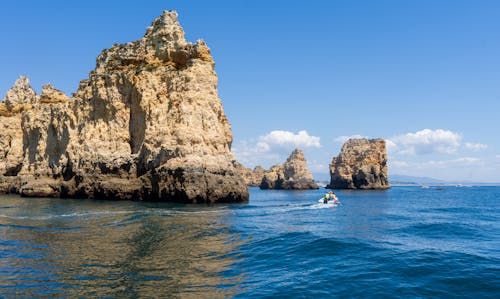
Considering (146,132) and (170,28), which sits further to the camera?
(170,28)

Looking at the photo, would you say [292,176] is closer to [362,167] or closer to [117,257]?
[362,167]

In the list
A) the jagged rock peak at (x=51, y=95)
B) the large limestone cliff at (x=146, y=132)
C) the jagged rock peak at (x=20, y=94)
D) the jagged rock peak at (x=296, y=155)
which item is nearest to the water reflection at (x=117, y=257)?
the large limestone cliff at (x=146, y=132)

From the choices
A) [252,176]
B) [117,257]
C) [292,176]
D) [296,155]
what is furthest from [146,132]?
[252,176]

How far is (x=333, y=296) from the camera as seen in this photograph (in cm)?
1164

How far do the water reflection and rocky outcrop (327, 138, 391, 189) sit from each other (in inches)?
3778

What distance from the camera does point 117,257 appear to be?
1636 centimetres

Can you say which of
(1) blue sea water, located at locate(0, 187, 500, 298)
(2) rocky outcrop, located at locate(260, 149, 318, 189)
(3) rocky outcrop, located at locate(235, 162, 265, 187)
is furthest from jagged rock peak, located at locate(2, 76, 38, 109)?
(3) rocky outcrop, located at locate(235, 162, 265, 187)

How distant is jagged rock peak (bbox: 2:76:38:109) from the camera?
74750 mm

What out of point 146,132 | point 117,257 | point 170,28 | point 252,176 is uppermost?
point 170,28

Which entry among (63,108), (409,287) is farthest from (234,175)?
(409,287)

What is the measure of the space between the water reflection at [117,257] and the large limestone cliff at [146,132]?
638 inches

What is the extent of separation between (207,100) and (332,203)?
2061cm

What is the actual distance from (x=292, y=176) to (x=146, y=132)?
87.2 meters

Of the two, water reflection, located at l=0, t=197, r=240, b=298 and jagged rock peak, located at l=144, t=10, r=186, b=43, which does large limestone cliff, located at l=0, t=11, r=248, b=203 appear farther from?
water reflection, located at l=0, t=197, r=240, b=298
